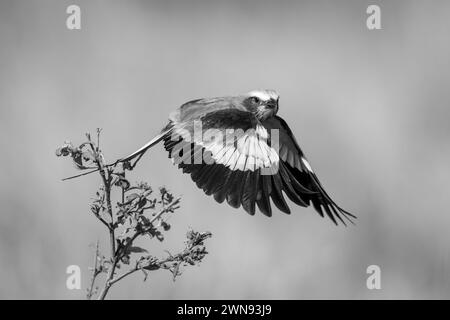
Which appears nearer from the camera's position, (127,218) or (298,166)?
(127,218)

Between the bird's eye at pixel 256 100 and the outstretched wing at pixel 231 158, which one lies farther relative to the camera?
the bird's eye at pixel 256 100

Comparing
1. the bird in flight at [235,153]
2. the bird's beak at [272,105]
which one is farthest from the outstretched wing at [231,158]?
the bird's beak at [272,105]

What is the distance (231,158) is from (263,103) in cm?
51

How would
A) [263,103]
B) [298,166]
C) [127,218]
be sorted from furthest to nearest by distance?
[298,166]
[263,103]
[127,218]

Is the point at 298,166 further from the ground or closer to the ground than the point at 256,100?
closer to the ground

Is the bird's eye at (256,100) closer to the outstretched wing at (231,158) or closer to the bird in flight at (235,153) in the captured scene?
the bird in flight at (235,153)

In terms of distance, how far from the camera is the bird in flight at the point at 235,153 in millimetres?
3625

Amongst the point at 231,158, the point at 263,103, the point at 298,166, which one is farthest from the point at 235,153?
the point at 298,166

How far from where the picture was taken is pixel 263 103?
421 cm

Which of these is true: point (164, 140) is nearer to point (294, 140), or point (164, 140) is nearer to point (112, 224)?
point (294, 140)

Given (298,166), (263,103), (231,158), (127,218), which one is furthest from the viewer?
(298,166)

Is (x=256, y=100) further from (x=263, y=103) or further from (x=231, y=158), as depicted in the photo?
(x=231, y=158)

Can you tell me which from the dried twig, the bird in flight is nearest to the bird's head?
the bird in flight
